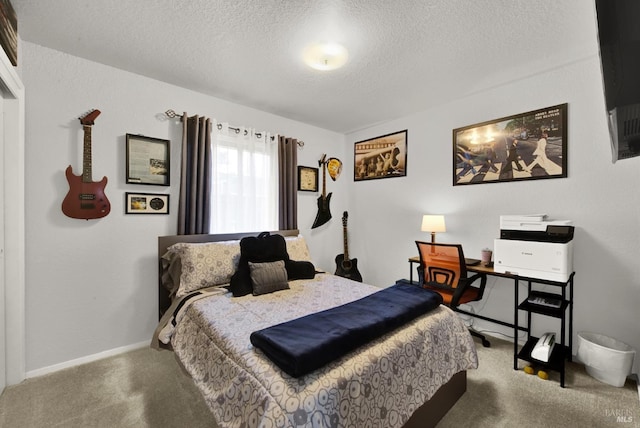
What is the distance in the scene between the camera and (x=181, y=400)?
1819 mm

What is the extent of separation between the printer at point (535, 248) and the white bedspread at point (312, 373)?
0.83m

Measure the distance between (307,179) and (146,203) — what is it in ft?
6.47

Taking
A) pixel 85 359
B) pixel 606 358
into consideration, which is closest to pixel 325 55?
pixel 606 358

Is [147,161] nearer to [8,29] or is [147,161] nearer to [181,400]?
[8,29]

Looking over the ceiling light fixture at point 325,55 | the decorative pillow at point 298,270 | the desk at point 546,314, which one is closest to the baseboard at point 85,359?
the decorative pillow at point 298,270

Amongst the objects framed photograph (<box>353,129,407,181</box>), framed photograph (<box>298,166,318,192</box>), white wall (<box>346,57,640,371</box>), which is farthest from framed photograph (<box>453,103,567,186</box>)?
framed photograph (<box>298,166,318,192</box>)

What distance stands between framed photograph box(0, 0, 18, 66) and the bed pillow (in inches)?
82.4

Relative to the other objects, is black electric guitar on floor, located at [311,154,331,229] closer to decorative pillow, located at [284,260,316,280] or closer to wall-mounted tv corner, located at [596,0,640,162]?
decorative pillow, located at [284,260,316,280]

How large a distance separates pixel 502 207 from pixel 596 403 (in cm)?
164

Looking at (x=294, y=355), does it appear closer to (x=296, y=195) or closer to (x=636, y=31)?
(x=636, y=31)

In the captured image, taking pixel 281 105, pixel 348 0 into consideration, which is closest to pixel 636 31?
pixel 348 0

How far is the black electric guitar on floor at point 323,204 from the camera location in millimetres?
3891

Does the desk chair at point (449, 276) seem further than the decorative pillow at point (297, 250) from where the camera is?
No

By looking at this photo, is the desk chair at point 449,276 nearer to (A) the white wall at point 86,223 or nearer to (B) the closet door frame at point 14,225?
(A) the white wall at point 86,223
